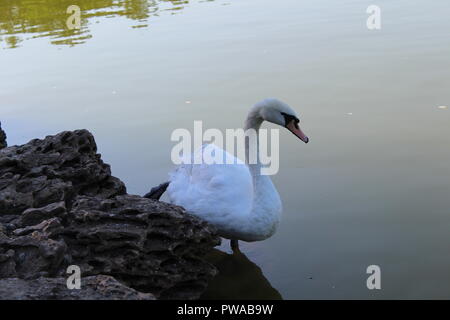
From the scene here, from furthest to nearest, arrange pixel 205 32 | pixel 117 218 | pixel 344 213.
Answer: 1. pixel 205 32
2. pixel 344 213
3. pixel 117 218

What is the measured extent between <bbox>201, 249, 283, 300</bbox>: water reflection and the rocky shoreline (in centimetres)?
42

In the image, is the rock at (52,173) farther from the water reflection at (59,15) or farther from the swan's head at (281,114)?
the water reflection at (59,15)

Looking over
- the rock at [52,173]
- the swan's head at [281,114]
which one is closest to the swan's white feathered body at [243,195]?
the swan's head at [281,114]

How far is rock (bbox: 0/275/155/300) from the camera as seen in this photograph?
9.22 ft

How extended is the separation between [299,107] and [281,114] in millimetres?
2862

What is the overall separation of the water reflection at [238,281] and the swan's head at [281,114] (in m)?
1.05

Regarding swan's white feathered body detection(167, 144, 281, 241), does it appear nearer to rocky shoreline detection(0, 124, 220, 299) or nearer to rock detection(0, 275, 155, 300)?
rocky shoreline detection(0, 124, 220, 299)

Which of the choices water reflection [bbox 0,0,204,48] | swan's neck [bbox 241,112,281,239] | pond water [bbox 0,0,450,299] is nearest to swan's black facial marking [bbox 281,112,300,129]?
swan's neck [bbox 241,112,281,239]

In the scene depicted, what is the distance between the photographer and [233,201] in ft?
15.8

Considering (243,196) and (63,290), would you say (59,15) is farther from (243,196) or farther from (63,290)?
(63,290)

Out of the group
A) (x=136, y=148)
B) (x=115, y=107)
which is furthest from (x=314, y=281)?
(x=115, y=107)
